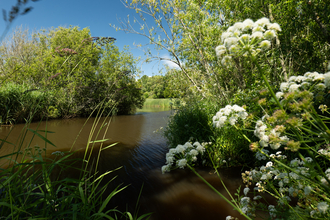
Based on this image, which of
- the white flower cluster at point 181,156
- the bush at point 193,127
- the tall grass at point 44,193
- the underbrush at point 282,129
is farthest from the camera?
the bush at point 193,127

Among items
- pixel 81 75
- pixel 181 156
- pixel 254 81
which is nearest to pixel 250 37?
pixel 181 156

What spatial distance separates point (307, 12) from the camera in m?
2.88

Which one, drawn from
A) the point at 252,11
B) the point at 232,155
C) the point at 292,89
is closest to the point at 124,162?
the point at 232,155

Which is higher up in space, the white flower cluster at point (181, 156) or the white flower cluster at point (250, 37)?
the white flower cluster at point (250, 37)

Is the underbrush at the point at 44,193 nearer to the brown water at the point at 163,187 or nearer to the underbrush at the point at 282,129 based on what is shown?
the brown water at the point at 163,187

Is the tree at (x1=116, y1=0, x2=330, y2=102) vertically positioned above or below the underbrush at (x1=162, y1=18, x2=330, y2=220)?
above

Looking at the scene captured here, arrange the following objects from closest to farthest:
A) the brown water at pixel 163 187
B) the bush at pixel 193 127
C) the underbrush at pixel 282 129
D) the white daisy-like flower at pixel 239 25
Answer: the underbrush at pixel 282 129 → the white daisy-like flower at pixel 239 25 → the brown water at pixel 163 187 → the bush at pixel 193 127

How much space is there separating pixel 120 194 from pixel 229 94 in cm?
375

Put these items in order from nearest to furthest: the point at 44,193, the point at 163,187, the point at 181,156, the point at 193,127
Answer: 1. the point at 44,193
2. the point at 181,156
3. the point at 163,187
4. the point at 193,127

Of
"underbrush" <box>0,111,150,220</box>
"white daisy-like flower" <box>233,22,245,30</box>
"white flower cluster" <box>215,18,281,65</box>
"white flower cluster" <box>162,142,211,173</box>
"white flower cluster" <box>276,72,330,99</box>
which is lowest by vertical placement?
"underbrush" <box>0,111,150,220</box>

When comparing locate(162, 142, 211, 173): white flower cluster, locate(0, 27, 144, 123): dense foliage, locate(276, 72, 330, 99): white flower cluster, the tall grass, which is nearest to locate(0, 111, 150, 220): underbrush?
the tall grass

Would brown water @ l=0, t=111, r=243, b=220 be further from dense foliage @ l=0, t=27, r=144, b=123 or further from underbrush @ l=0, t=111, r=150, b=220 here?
dense foliage @ l=0, t=27, r=144, b=123

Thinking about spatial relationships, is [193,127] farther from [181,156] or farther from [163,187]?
[181,156]

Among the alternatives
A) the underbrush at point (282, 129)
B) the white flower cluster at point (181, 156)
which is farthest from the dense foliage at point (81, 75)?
the underbrush at point (282, 129)
